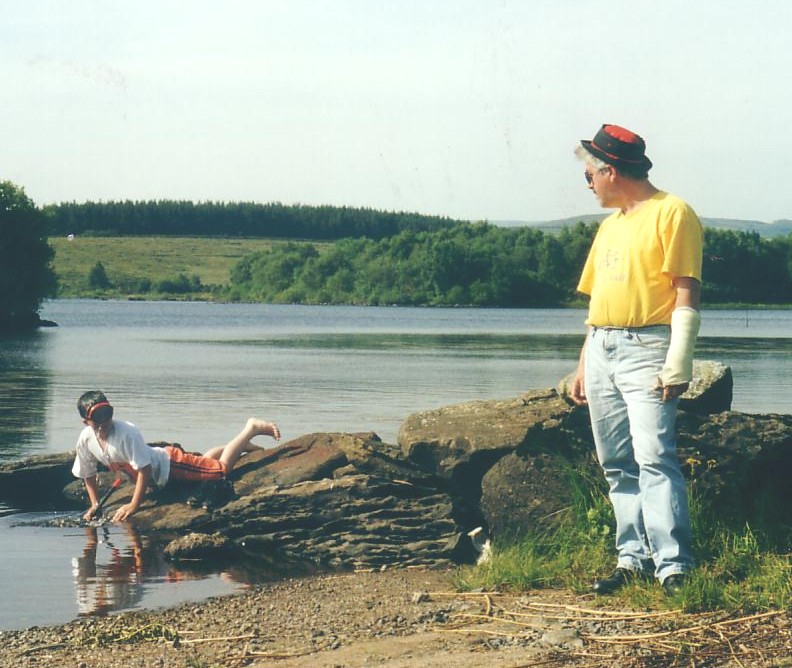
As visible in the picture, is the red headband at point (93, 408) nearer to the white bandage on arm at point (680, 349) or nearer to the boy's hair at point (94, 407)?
the boy's hair at point (94, 407)

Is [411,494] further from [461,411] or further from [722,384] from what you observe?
[722,384]

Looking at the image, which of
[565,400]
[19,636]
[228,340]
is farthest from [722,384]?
[228,340]

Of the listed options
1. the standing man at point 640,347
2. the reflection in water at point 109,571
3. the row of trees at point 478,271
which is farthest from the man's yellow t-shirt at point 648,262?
the row of trees at point 478,271

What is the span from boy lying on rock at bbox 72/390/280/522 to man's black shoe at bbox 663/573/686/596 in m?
5.60

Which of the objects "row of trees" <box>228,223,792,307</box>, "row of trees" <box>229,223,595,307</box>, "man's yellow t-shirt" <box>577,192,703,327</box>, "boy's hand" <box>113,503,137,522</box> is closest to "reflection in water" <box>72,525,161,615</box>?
"boy's hand" <box>113,503,137,522</box>

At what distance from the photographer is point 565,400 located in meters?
9.29

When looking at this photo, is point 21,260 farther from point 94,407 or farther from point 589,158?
point 589,158

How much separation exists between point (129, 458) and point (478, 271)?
15097cm

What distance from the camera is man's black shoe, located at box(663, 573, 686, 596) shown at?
20.9ft

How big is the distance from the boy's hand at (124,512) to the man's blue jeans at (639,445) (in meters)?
5.28

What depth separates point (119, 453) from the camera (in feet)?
35.8

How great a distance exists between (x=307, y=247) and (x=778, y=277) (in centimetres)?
6861

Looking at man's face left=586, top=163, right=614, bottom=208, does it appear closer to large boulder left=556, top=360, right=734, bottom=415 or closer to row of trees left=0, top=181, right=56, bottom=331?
large boulder left=556, top=360, right=734, bottom=415

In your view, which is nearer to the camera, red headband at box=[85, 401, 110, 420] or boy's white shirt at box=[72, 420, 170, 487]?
red headband at box=[85, 401, 110, 420]
